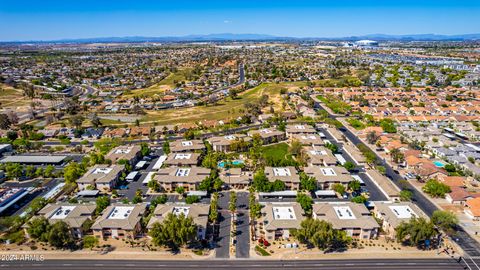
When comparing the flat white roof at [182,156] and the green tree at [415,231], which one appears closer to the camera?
the green tree at [415,231]

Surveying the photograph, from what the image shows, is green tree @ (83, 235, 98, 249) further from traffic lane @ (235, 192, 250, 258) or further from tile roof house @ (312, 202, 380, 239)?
tile roof house @ (312, 202, 380, 239)

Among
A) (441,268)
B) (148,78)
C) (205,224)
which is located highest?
(148,78)

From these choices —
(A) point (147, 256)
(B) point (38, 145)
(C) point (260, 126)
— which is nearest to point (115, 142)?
(B) point (38, 145)

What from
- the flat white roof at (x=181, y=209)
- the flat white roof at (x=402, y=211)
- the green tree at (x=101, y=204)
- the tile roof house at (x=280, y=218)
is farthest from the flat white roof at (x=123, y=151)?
the flat white roof at (x=402, y=211)

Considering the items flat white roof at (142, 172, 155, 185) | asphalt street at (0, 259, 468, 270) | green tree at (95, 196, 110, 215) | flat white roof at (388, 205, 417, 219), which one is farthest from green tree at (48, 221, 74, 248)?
flat white roof at (388, 205, 417, 219)

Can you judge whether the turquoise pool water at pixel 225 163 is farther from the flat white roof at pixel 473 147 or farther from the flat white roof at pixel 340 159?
the flat white roof at pixel 473 147

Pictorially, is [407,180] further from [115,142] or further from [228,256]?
[115,142]

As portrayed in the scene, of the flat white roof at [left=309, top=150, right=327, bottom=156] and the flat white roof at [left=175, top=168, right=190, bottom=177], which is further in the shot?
the flat white roof at [left=309, top=150, right=327, bottom=156]
